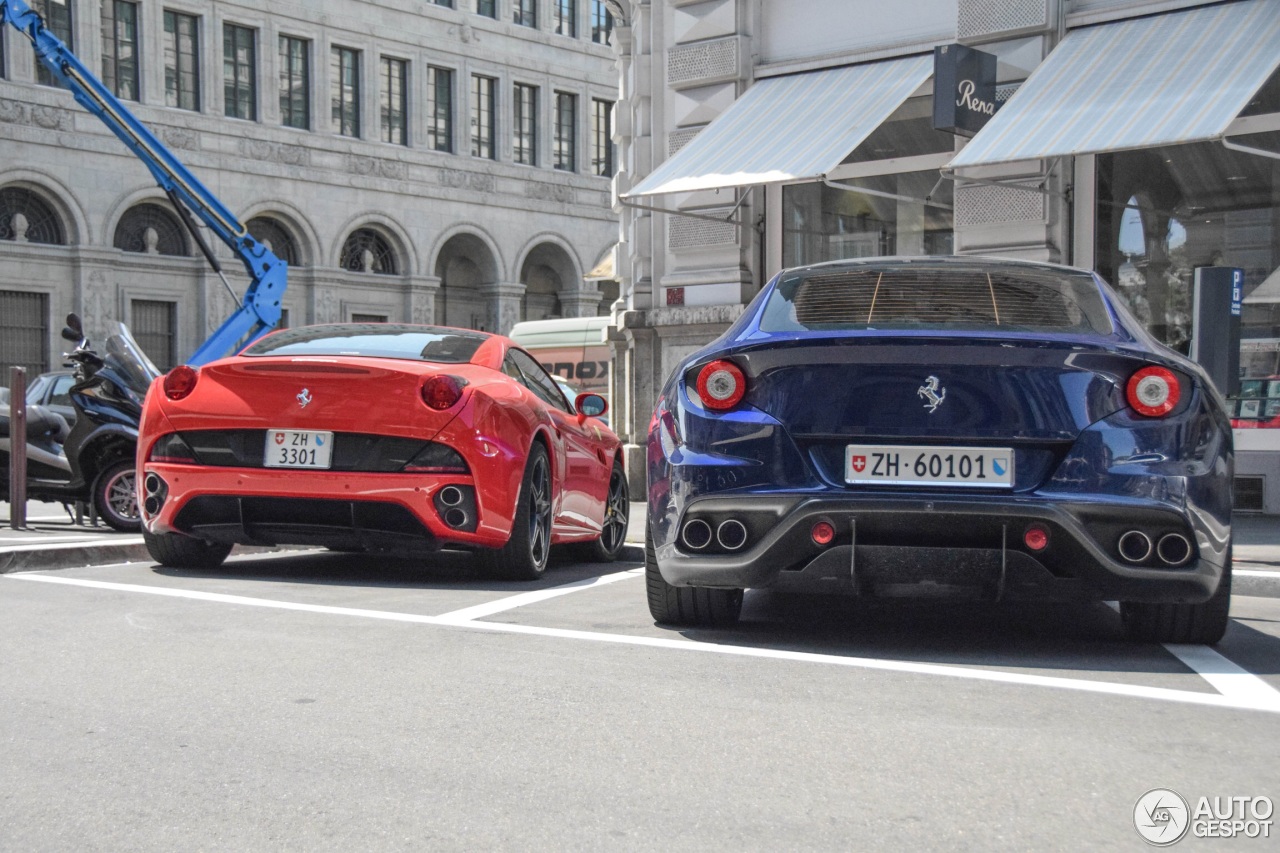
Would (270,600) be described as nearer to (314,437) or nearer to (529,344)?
(314,437)

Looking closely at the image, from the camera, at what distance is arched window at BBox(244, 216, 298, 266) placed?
38.7 m

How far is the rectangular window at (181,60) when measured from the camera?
36.3 m

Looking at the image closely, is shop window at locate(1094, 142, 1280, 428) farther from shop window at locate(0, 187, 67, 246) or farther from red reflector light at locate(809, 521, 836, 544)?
shop window at locate(0, 187, 67, 246)

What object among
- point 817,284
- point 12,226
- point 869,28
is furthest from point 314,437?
point 12,226

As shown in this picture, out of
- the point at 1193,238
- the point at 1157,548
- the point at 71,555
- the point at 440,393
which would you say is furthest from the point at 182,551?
the point at 1193,238

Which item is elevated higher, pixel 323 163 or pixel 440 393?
pixel 323 163

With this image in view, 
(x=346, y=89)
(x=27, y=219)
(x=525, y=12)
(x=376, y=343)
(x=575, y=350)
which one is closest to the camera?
(x=376, y=343)

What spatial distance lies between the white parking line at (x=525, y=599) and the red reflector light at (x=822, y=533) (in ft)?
5.29

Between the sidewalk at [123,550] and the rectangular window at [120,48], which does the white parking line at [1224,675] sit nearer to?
the sidewalk at [123,550]

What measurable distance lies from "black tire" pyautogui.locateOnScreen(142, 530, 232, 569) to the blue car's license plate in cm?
407

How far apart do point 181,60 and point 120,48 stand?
1468 millimetres

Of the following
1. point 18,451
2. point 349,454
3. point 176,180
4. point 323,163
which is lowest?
point 18,451

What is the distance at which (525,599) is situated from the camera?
7.00 meters

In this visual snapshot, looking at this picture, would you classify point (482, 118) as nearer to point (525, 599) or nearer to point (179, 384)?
point (179, 384)
